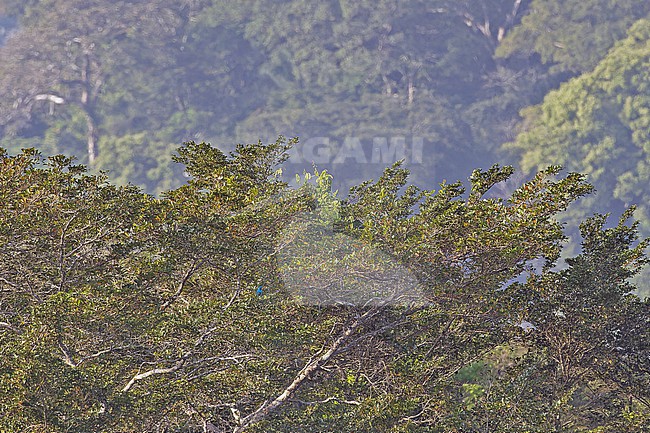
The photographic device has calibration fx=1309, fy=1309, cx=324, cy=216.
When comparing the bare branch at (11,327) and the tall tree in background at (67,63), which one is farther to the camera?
the tall tree in background at (67,63)

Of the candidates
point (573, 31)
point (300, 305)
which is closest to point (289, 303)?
point (300, 305)

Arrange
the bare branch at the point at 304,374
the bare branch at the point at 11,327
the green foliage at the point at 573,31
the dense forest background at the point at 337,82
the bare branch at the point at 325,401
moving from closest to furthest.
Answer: the bare branch at the point at 11,327
the bare branch at the point at 304,374
the bare branch at the point at 325,401
the dense forest background at the point at 337,82
the green foliage at the point at 573,31

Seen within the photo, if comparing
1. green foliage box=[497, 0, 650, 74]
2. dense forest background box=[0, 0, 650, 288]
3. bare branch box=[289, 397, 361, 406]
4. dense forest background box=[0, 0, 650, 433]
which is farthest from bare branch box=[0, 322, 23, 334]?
green foliage box=[497, 0, 650, 74]

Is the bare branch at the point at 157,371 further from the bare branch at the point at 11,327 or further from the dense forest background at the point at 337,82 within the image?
the dense forest background at the point at 337,82

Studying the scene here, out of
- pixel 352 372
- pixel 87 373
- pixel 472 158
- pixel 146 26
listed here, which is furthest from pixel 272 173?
pixel 146 26

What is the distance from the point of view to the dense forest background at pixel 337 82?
2606 inches

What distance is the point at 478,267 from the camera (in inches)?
587

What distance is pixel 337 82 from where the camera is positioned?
73.3m

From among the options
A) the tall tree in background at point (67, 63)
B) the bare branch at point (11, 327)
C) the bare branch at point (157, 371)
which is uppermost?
the tall tree in background at point (67, 63)

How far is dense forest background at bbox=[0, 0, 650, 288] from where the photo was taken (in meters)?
66.2

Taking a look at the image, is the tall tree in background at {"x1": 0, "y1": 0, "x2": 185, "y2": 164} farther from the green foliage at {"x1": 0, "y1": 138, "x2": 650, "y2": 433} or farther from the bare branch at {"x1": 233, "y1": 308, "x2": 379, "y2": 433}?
the bare branch at {"x1": 233, "y1": 308, "x2": 379, "y2": 433}

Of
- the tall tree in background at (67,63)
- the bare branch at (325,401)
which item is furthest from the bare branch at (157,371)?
the tall tree in background at (67,63)

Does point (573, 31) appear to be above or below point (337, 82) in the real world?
above

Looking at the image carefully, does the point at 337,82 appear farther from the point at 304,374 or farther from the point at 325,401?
the point at 325,401
